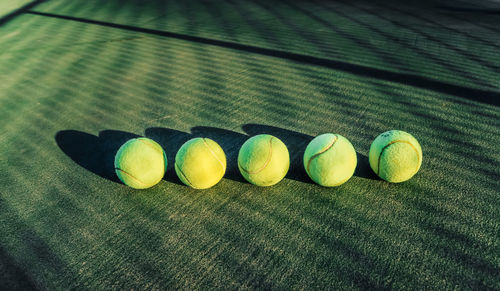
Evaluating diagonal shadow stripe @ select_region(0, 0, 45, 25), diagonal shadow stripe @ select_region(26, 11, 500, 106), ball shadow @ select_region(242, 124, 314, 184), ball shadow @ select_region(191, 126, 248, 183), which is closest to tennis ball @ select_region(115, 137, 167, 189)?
ball shadow @ select_region(191, 126, 248, 183)

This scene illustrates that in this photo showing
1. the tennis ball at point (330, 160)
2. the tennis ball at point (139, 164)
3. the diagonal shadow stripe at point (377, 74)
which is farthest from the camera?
the diagonal shadow stripe at point (377, 74)

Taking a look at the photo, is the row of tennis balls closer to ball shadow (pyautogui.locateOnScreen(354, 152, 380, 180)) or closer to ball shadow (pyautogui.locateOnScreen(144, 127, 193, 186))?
ball shadow (pyautogui.locateOnScreen(354, 152, 380, 180))

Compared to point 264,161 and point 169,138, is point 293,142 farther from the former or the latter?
point 169,138

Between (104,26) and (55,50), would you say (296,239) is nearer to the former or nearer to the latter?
(55,50)

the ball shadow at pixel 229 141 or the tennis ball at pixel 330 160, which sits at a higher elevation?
the tennis ball at pixel 330 160

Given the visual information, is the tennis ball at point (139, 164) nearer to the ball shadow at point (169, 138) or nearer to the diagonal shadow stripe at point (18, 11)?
the ball shadow at point (169, 138)

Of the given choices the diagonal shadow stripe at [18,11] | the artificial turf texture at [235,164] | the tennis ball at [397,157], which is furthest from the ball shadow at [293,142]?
the diagonal shadow stripe at [18,11]

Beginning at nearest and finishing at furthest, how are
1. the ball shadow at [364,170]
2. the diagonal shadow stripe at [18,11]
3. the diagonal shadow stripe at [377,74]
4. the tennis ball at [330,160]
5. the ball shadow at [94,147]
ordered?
the tennis ball at [330,160]
the ball shadow at [364,170]
the ball shadow at [94,147]
the diagonal shadow stripe at [377,74]
the diagonal shadow stripe at [18,11]

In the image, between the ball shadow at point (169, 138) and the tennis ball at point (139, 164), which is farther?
the ball shadow at point (169, 138)
